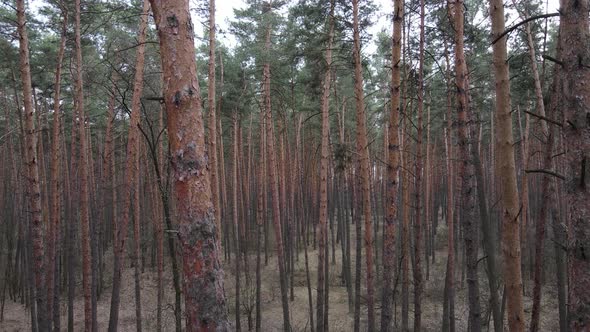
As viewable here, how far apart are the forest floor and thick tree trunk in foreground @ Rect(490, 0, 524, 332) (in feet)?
36.5

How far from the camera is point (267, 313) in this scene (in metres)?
17.3

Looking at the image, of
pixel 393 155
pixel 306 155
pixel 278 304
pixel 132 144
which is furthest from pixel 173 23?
pixel 306 155

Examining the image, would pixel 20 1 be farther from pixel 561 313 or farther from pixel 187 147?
pixel 561 313

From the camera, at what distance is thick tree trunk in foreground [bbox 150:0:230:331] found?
2638 mm

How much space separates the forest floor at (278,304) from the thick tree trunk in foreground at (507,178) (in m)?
11.1

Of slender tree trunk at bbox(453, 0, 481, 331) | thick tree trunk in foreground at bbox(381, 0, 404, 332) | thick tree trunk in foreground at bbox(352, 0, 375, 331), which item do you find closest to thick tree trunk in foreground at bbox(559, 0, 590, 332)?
slender tree trunk at bbox(453, 0, 481, 331)

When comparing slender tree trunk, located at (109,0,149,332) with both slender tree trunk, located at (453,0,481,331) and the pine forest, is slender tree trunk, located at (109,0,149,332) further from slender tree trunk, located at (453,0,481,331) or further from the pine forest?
slender tree trunk, located at (453,0,481,331)

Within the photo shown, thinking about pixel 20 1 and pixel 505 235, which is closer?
pixel 505 235

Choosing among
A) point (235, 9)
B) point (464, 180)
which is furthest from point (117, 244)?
point (235, 9)

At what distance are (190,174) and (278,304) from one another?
16826 millimetres

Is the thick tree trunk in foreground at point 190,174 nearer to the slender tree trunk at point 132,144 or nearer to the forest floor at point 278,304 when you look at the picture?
the slender tree trunk at point 132,144

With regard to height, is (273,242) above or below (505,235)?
below

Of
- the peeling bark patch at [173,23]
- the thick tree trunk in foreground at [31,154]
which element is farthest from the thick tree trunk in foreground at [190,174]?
the thick tree trunk in foreground at [31,154]

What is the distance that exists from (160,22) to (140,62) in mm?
6850
